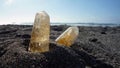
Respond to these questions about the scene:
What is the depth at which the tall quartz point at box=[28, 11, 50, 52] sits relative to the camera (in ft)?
15.0

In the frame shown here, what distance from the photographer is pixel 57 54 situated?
4.48 metres

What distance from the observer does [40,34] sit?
15.1 ft

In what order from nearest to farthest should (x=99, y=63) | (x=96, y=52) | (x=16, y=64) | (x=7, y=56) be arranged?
(x=16, y=64)
(x=7, y=56)
(x=99, y=63)
(x=96, y=52)

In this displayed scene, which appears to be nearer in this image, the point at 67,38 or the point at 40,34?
the point at 40,34

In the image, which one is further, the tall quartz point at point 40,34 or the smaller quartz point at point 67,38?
the smaller quartz point at point 67,38

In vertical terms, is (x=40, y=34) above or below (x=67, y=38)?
above

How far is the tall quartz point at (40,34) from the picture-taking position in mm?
4574

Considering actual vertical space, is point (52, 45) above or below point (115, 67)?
above

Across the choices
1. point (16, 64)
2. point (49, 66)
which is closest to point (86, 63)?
point (49, 66)

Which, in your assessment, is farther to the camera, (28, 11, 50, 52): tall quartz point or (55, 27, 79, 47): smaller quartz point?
(55, 27, 79, 47): smaller quartz point

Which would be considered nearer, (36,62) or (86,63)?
(36,62)

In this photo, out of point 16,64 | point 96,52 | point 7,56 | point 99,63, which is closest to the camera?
point 16,64

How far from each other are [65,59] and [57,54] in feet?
0.55

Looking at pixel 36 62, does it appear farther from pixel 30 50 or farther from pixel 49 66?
pixel 30 50
